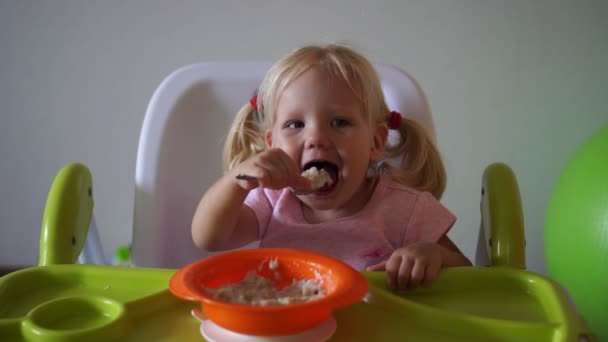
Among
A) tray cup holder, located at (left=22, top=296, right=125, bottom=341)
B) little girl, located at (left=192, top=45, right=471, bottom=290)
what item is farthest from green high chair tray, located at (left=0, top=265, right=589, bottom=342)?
little girl, located at (left=192, top=45, right=471, bottom=290)

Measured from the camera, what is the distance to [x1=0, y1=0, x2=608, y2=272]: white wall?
141 cm

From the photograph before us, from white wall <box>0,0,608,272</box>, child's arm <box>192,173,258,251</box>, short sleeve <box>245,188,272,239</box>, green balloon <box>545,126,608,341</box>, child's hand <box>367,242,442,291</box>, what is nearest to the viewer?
child's hand <box>367,242,442,291</box>

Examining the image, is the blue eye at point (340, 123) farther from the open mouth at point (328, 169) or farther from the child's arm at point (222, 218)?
the child's arm at point (222, 218)

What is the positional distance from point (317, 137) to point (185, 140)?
272mm

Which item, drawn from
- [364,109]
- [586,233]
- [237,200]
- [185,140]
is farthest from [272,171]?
[586,233]

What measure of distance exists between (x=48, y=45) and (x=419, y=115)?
3.60 feet

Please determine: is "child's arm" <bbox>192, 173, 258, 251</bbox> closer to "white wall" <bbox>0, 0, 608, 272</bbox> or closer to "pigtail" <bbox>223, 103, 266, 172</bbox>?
"pigtail" <bbox>223, 103, 266, 172</bbox>

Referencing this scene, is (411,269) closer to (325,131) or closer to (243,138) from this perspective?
(325,131)

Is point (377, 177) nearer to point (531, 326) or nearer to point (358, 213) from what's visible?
point (358, 213)

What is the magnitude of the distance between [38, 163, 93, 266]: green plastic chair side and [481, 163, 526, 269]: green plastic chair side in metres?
0.51

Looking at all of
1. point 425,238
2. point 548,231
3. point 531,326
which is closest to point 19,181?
point 425,238

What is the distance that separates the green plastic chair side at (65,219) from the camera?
65 centimetres

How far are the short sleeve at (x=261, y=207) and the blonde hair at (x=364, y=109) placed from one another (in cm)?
7

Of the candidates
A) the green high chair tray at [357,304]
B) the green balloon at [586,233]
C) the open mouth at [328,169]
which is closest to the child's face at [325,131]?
the open mouth at [328,169]
